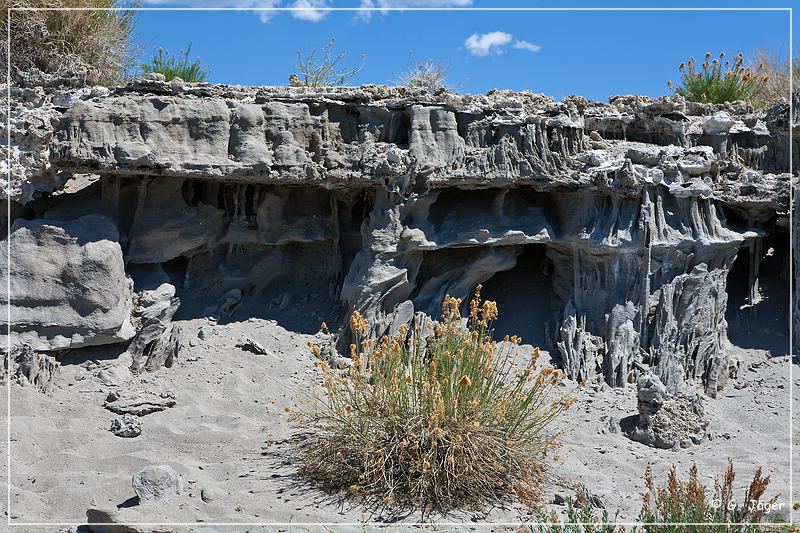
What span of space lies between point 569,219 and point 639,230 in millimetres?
641

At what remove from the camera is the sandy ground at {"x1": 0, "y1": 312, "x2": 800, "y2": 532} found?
543 cm

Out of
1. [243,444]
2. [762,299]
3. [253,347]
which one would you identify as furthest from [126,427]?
[762,299]

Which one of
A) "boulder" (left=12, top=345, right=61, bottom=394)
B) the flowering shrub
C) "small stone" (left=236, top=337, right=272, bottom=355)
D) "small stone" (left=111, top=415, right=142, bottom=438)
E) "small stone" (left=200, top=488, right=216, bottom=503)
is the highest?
the flowering shrub

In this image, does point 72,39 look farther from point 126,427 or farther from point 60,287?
point 126,427

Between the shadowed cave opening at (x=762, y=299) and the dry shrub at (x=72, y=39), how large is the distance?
677 cm

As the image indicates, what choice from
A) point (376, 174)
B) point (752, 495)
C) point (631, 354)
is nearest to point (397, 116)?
point (376, 174)

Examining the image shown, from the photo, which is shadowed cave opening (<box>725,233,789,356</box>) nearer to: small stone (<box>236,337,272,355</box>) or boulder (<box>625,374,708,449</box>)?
boulder (<box>625,374,708,449</box>)

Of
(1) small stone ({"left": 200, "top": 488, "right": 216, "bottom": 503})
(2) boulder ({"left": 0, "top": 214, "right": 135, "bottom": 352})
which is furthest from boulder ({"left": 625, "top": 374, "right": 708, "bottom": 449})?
(2) boulder ({"left": 0, "top": 214, "right": 135, "bottom": 352})

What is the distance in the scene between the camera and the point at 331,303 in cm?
866

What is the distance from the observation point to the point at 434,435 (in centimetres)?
548

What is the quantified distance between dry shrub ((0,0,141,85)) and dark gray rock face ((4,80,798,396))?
1.66 m

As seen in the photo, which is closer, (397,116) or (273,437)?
(273,437)

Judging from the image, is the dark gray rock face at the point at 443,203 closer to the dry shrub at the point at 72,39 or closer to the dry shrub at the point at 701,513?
the dry shrub at the point at 72,39

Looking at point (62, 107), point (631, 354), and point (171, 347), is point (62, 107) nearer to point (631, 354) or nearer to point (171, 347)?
point (171, 347)
